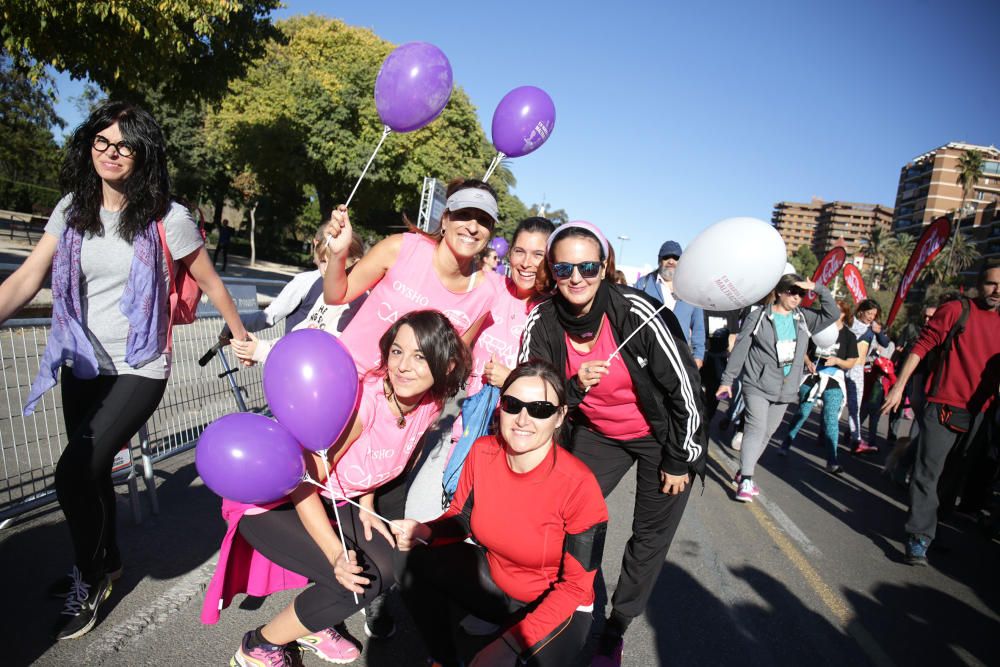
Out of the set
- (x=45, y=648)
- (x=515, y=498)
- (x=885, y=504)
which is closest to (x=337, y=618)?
(x=515, y=498)

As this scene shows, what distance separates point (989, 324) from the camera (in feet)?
13.4

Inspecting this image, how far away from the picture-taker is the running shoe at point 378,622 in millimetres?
2680

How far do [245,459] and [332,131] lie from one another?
23.5 m

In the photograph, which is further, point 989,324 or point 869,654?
point 989,324

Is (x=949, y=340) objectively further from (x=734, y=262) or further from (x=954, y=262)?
(x=954, y=262)

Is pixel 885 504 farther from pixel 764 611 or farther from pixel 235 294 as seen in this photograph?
pixel 235 294

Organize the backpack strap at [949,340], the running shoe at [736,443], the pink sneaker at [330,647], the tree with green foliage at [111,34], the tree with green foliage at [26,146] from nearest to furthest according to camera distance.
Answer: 1. the pink sneaker at [330,647]
2. the backpack strap at [949,340]
3. the running shoe at [736,443]
4. the tree with green foliage at [111,34]
5. the tree with green foliage at [26,146]

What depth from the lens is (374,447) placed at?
2477mm

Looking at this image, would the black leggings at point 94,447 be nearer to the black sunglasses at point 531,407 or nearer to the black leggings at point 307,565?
the black leggings at point 307,565

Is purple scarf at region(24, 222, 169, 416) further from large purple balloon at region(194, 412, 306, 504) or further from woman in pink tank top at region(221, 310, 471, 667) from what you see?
woman in pink tank top at region(221, 310, 471, 667)

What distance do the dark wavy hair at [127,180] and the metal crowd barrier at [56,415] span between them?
1307 millimetres

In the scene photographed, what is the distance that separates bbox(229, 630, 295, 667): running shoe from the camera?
2.25 m

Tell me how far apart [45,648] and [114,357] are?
1.19 metres

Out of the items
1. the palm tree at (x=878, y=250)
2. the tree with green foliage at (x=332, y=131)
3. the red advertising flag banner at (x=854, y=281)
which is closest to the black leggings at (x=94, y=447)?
the red advertising flag banner at (x=854, y=281)
